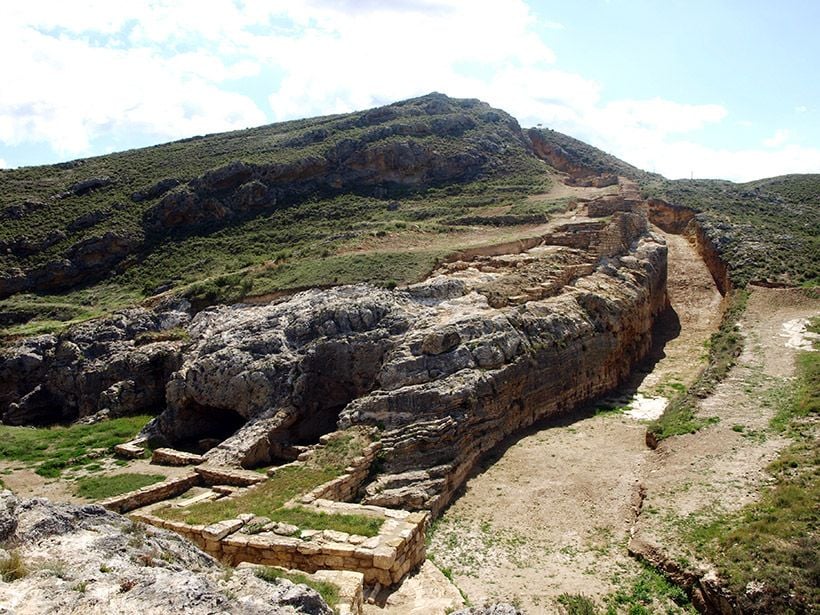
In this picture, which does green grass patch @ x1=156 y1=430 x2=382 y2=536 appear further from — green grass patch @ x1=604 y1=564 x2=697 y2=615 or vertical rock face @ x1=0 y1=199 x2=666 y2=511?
green grass patch @ x1=604 y1=564 x2=697 y2=615

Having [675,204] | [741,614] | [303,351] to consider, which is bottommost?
[741,614]

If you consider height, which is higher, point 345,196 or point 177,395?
point 345,196

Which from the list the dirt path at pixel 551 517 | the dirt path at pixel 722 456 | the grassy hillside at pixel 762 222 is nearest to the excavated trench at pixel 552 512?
the dirt path at pixel 551 517

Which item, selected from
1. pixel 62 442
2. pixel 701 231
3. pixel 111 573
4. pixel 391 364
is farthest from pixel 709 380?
pixel 701 231

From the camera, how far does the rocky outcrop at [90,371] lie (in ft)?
76.7

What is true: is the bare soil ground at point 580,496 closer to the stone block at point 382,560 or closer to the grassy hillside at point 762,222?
the stone block at point 382,560

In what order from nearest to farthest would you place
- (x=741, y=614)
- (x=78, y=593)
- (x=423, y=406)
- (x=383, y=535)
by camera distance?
(x=78, y=593), (x=741, y=614), (x=383, y=535), (x=423, y=406)

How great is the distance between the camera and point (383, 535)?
1150 cm

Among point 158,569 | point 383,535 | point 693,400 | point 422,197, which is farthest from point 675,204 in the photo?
point 158,569

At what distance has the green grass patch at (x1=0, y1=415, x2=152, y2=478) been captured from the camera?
18.6m

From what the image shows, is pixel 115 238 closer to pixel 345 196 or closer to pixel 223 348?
pixel 345 196

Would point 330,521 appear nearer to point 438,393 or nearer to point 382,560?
point 382,560

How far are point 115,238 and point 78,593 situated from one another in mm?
37771

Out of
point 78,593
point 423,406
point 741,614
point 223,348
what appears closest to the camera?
point 78,593
